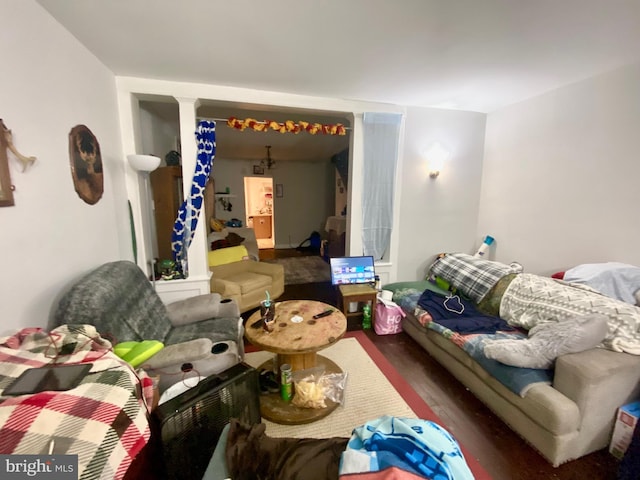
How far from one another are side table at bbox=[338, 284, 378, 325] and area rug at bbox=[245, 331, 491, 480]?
0.37 m

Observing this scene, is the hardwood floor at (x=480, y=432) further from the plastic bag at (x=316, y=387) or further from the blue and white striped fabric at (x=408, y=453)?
the blue and white striped fabric at (x=408, y=453)

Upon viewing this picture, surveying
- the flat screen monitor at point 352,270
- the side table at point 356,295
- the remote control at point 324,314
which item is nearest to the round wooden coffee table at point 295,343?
the remote control at point 324,314

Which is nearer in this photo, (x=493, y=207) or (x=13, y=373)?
(x=13, y=373)

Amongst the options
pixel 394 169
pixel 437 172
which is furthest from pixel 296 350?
pixel 437 172

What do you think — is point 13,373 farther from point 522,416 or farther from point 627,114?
point 627,114

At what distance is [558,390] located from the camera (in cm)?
146

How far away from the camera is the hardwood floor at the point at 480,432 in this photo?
1.38 m

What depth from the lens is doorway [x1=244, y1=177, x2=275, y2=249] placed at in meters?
7.11

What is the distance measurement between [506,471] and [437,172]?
2684 millimetres

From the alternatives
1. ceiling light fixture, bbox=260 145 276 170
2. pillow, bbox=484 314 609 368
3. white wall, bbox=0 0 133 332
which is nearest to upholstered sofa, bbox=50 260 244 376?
white wall, bbox=0 0 133 332

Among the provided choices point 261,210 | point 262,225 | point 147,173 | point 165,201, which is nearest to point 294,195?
point 261,210

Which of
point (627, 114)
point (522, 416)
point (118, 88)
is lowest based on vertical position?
point (522, 416)

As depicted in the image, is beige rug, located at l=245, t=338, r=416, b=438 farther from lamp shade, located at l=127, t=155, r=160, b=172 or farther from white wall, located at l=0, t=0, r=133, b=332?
→ lamp shade, located at l=127, t=155, r=160, b=172

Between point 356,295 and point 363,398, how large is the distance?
101 cm
